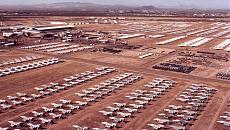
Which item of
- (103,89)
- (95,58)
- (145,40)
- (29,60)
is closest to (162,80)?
(103,89)

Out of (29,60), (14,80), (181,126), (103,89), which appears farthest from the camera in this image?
(29,60)

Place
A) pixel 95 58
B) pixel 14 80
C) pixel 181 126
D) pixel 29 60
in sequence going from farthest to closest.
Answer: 1. pixel 95 58
2. pixel 29 60
3. pixel 14 80
4. pixel 181 126

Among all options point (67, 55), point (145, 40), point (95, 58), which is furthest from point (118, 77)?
point (145, 40)

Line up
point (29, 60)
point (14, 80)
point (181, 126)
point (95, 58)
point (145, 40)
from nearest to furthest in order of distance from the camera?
point (181, 126) → point (14, 80) → point (29, 60) → point (95, 58) → point (145, 40)

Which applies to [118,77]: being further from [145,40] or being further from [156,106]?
[145,40]

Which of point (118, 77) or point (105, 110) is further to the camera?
point (118, 77)

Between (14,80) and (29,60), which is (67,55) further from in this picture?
(14,80)
